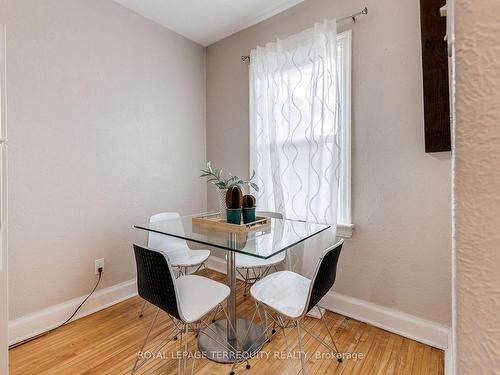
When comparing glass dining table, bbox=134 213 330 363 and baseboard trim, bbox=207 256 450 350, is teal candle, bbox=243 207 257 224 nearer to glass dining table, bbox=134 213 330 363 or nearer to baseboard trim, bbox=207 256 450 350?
glass dining table, bbox=134 213 330 363

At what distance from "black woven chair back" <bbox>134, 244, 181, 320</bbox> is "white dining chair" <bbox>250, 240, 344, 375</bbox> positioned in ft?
1.51

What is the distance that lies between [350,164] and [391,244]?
660mm

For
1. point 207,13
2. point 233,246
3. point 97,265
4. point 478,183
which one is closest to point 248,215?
point 233,246

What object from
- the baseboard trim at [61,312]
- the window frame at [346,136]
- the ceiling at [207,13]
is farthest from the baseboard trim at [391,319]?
the ceiling at [207,13]

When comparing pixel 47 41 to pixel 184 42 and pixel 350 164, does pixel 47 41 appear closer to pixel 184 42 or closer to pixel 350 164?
pixel 184 42

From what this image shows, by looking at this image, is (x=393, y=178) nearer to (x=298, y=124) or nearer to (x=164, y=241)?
(x=298, y=124)

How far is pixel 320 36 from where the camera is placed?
→ 2039 millimetres

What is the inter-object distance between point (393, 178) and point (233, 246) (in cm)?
128

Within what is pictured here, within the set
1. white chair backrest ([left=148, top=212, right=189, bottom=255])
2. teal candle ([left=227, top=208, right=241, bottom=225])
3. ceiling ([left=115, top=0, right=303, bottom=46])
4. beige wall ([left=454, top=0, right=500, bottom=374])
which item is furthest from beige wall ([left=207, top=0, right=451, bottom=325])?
beige wall ([left=454, top=0, right=500, bottom=374])

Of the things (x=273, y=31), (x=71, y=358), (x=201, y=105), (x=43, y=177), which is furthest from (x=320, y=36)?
(x=71, y=358)

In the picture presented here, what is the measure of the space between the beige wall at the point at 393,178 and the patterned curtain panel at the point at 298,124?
0.19 meters

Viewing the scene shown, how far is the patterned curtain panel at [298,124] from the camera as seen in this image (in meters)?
2.04

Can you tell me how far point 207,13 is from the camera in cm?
245

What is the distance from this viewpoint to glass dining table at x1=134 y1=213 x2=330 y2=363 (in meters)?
1.45
